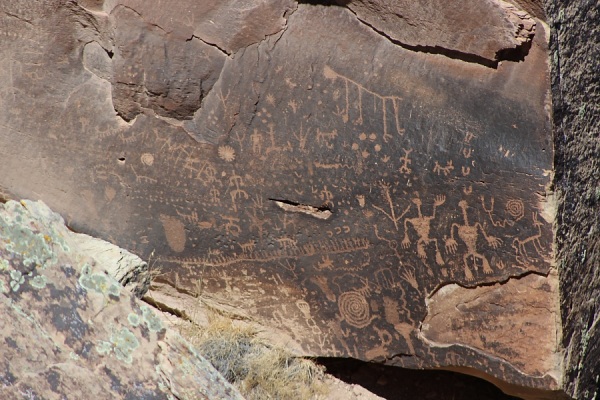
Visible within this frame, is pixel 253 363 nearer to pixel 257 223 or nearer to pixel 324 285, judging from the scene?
pixel 324 285

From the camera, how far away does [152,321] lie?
7.20 ft

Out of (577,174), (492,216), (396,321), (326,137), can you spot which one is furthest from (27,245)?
(577,174)

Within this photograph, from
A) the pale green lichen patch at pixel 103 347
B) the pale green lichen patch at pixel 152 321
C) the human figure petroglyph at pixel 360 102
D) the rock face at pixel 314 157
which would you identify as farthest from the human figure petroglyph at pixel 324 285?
the pale green lichen patch at pixel 103 347

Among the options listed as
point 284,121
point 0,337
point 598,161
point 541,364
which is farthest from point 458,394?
point 0,337

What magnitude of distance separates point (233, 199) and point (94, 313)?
1.17m

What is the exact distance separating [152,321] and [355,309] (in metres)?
1.14

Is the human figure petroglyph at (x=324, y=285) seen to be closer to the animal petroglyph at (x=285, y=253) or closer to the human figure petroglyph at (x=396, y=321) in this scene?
the animal petroglyph at (x=285, y=253)

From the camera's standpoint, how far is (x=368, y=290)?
307 centimetres

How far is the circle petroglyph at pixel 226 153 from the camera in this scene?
3.21 meters

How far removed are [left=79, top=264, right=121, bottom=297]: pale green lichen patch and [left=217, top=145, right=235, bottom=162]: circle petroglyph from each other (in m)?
1.09

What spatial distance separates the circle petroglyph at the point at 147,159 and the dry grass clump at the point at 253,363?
2.43 ft

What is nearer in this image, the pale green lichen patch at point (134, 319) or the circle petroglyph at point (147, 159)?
the pale green lichen patch at point (134, 319)

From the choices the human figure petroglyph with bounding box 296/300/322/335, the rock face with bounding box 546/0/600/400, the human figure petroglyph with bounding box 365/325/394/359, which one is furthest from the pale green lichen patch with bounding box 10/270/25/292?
the rock face with bounding box 546/0/600/400

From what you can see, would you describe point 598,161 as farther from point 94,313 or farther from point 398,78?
point 94,313
